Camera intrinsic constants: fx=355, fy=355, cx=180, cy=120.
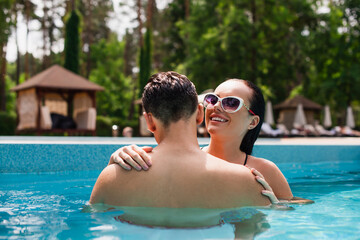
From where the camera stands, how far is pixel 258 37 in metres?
24.7

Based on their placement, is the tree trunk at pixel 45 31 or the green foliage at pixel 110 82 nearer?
the green foliage at pixel 110 82

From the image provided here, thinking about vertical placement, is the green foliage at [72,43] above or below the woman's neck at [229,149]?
above

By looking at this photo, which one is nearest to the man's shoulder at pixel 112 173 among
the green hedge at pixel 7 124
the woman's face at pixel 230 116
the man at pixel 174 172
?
the man at pixel 174 172

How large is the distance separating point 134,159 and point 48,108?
1637 centimetres

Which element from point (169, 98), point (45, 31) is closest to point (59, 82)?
point (169, 98)

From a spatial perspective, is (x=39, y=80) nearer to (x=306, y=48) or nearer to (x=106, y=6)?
(x=306, y=48)

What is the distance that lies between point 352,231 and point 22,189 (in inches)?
140

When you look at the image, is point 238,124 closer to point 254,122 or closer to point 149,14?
point 254,122

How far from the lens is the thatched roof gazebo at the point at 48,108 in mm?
16312

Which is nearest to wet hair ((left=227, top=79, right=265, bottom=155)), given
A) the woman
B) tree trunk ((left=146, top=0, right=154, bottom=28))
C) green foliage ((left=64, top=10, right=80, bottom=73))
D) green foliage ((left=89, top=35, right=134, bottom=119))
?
the woman

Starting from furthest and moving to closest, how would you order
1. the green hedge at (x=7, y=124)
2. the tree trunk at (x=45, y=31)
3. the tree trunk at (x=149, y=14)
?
the tree trunk at (x=45, y=31) < the tree trunk at (x=149, y=14) < the green hedge at (x=7, y=124)

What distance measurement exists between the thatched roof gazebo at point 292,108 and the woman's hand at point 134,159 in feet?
76.7

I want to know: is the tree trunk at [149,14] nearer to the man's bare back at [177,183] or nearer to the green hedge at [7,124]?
the green hedge at [7,124]

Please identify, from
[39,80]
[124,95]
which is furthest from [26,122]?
[124,95]
